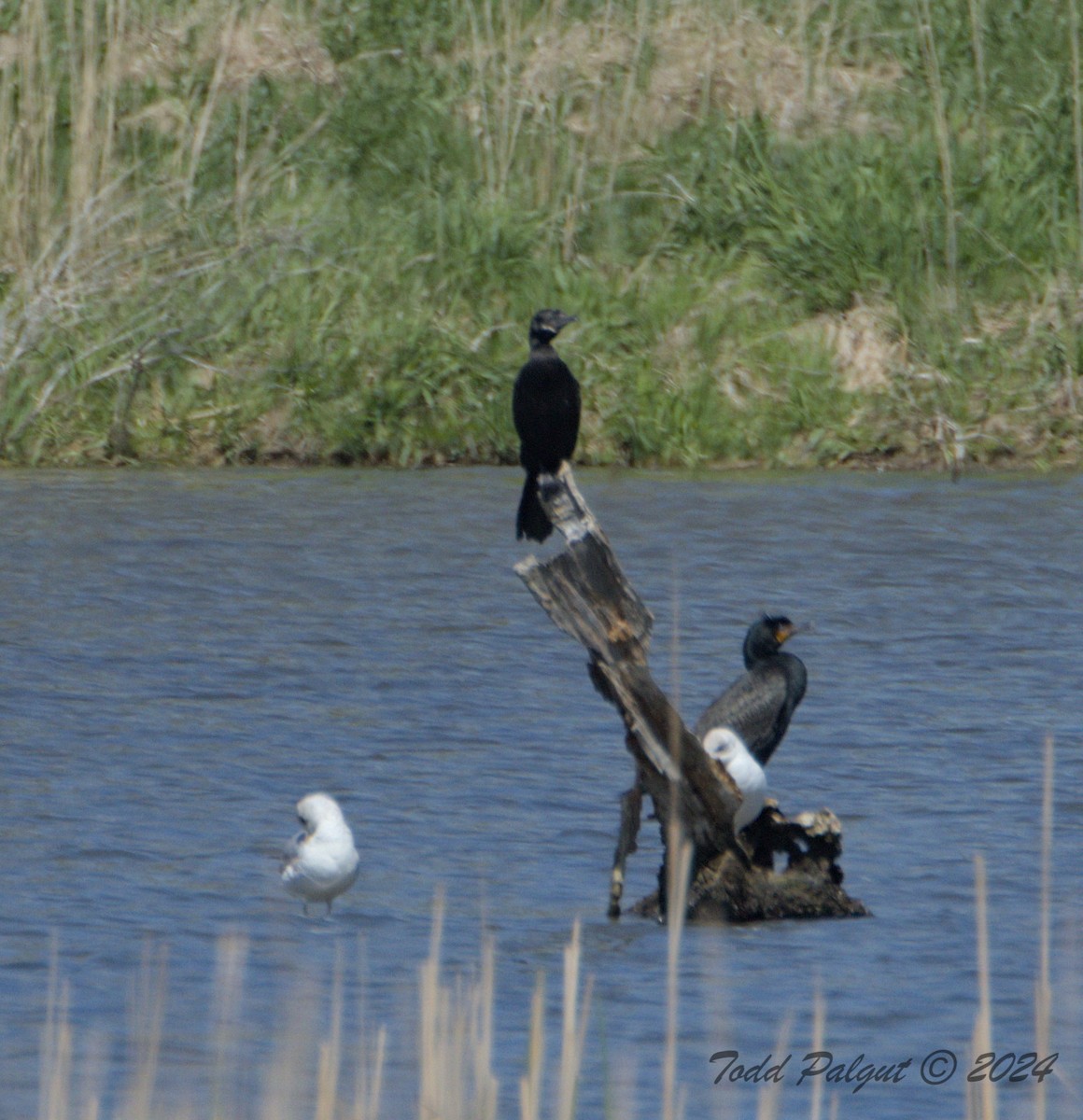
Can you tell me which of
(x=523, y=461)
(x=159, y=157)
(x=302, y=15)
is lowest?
(x=523, y=461)

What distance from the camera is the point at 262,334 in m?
12.4

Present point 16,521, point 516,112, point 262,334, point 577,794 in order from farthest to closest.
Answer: point 516,112, point 262,334, point 16,521, point 577,794

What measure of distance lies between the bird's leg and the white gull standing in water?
587 millimetres

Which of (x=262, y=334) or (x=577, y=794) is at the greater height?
(x=262, y=334)

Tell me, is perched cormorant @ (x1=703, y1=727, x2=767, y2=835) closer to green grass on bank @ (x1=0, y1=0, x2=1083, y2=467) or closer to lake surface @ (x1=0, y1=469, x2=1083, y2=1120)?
lake surface @ (x1=0, y1=469, x2=1083, y2=1120)

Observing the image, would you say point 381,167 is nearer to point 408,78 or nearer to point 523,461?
point 408,78

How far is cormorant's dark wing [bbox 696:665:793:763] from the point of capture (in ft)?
19.4

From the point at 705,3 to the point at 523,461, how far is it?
20.6ft

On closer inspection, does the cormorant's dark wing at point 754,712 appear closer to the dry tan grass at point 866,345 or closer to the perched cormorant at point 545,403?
the perched cormorant at point 545,403

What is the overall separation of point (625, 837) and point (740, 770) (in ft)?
1.00

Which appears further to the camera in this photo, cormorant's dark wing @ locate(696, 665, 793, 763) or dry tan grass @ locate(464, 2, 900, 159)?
dry tan grass @ locate(464, 2, 900, 159)

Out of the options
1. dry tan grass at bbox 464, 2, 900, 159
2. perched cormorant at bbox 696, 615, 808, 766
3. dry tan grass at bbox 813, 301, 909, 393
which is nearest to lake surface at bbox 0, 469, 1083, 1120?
perched cormorant at bbox 696, 615, 808, 766

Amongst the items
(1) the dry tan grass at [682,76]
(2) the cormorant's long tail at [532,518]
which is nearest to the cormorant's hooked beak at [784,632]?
(2) the cormorant's long tail at [532,518]

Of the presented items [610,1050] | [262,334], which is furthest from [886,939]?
[262,334]
